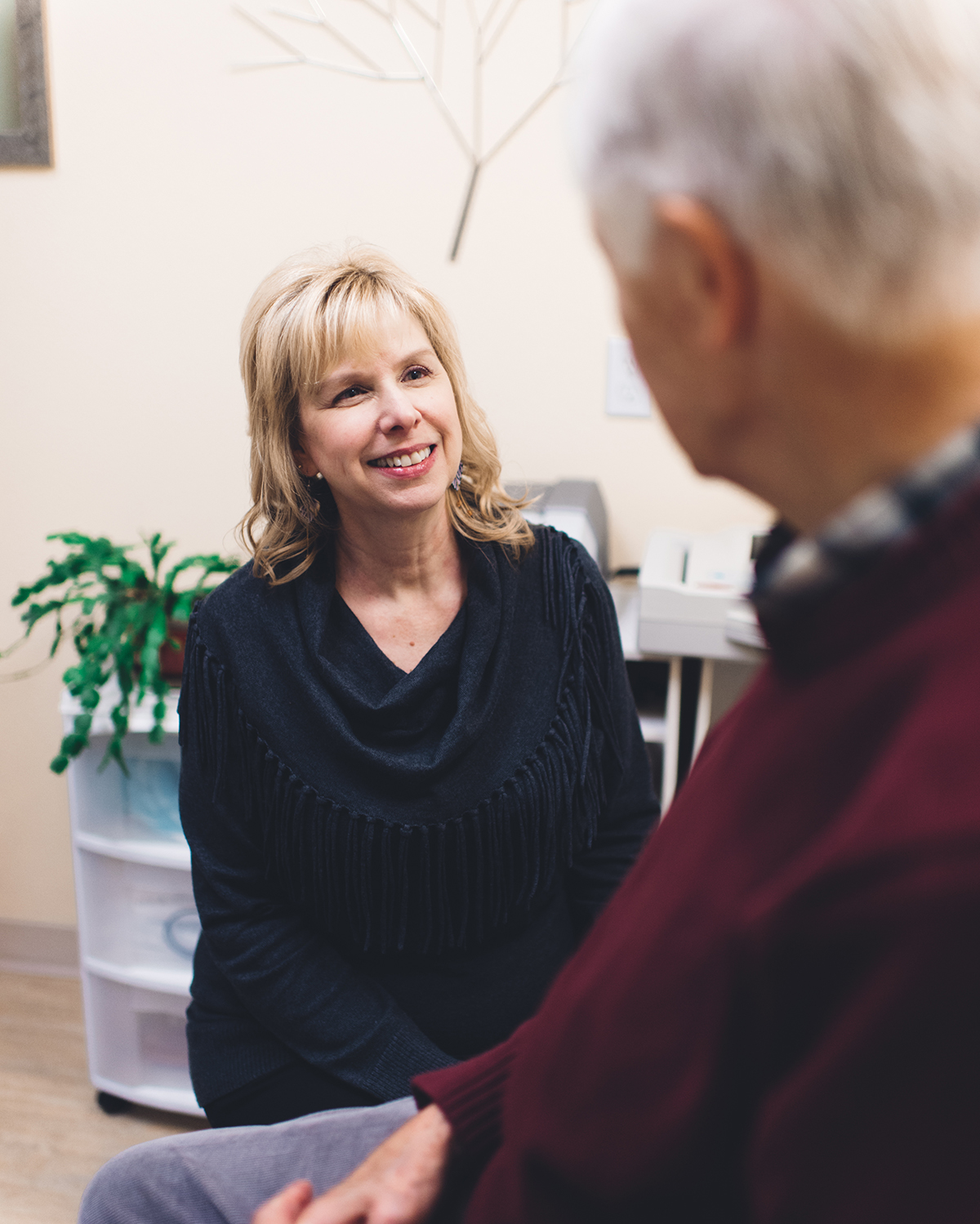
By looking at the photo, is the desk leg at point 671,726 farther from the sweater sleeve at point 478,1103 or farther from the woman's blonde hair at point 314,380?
the sweater sleeve at point 478,1103

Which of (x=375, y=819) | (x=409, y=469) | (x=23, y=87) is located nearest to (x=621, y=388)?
(x=409, y=469)

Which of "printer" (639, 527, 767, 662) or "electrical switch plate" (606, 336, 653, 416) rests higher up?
"electrical switch plate" (606, 336, 653, 416)

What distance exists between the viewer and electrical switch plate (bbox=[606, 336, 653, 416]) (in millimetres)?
1815

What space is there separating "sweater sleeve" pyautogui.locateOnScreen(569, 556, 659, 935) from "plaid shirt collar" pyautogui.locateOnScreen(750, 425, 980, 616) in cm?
87

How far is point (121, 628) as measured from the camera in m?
1.63

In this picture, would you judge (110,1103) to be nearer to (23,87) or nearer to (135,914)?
(135,914)

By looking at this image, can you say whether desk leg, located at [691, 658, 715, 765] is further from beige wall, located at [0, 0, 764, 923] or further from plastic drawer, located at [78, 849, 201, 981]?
plastic drawer, located at [78, 849, 201, 981]

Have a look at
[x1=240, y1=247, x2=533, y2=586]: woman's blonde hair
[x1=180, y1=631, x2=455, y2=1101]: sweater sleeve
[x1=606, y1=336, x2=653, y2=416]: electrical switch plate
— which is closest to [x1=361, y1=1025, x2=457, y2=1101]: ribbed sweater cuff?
[x1=180, y1=631, x2=455, y2=1101]: sweater sleeve

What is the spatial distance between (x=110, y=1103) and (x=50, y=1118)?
0.36 ft

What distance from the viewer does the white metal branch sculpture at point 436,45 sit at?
171 centimetres

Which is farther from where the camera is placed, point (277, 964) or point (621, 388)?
point (621, 388)

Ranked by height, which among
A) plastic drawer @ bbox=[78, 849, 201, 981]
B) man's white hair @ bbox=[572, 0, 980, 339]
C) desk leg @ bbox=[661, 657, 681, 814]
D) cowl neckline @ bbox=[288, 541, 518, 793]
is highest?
man's white hair @ bbox=[572, 0, 980, 339]

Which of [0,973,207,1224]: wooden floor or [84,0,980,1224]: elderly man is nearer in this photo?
[84,0,980,1224]: elderly man

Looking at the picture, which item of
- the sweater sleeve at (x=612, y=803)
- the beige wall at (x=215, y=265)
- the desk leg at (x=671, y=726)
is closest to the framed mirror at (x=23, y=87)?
the beige wall at (x=215, y=265)
